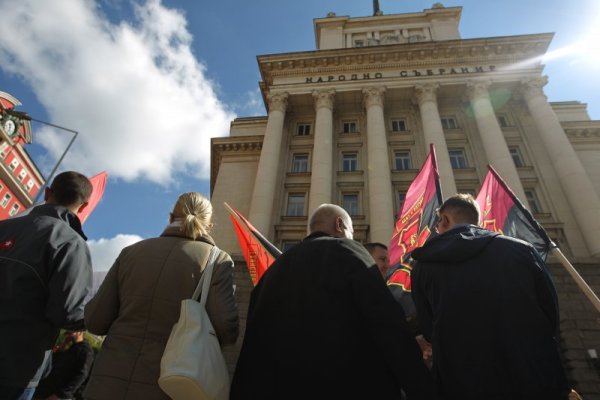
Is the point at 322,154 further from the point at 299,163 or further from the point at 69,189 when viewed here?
the point at 69,189

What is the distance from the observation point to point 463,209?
2.74 meters

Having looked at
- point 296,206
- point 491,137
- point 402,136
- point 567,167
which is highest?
point 402,136

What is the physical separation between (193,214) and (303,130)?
21786mm

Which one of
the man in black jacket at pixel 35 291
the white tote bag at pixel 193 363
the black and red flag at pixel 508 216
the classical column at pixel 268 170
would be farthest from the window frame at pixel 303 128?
the white tote bag at pixel 193 363

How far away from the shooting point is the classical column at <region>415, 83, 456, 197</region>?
56.5ft

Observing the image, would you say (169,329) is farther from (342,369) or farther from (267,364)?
(342,369)

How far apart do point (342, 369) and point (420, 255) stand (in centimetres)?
119

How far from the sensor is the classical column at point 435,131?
17219 millimetres

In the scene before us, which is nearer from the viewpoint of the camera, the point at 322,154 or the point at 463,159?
the point at 322,154

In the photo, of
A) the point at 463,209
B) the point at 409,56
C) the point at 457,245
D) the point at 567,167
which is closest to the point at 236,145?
the point at 409,56

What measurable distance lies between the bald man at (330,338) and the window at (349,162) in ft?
62.4

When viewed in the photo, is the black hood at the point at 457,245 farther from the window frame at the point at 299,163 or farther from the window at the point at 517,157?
the window at the point at 517,157

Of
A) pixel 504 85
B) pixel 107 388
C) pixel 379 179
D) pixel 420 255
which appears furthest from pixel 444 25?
pixel 107 388

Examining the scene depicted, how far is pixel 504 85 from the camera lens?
70.8 feet
